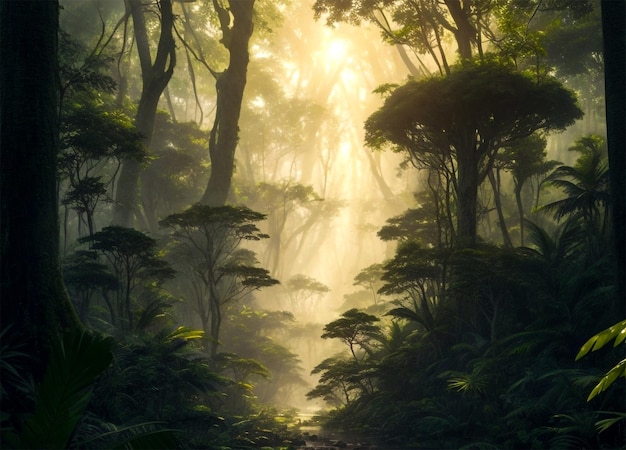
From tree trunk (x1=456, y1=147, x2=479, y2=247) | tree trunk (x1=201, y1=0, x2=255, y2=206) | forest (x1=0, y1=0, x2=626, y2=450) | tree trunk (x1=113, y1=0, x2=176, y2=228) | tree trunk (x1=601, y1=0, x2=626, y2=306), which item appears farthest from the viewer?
tree trunk (x1=201, y1=0, x2=255, y2=206)

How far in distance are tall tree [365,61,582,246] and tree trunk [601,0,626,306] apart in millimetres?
4515

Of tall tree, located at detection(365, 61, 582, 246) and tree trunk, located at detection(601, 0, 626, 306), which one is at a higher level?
tall tree, located at detection(365, 61, 582, 246)

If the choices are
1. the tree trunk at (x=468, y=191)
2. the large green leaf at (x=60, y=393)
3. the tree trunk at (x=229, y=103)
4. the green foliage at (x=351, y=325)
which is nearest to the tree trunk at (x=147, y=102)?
the tree trunk at (x=229, y=103)

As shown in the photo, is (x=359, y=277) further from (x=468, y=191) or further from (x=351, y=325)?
(x=468, y=191)

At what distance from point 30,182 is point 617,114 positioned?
28.7 ft

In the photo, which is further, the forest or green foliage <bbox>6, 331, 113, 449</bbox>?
the forest

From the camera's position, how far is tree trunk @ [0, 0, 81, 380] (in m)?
6.99

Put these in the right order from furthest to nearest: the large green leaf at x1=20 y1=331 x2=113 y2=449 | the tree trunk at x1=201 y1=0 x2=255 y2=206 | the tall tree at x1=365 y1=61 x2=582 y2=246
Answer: the tree trunk at x1=201 y1=0 x2=255 y2=206
the tall tree at x1=365 y1=61 x2=582 y2=246
the large green leaf at x1=20 y1=331 x2=113 y2=449

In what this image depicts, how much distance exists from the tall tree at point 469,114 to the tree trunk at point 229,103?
703 centimetres

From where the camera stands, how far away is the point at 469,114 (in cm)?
1543

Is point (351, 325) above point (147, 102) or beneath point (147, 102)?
beneath

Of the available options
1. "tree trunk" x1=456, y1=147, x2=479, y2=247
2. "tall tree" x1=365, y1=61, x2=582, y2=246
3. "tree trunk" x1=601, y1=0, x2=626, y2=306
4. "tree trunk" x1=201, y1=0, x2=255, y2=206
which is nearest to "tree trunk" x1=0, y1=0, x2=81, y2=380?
"tree trunk" x1=601, y1=0, x2=626, y2=306

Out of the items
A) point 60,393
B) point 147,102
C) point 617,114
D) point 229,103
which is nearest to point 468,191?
point 617,114

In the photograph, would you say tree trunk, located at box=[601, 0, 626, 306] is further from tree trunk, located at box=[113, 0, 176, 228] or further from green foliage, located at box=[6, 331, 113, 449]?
tree trunk, located at box=[113, 0, 176, 228]
